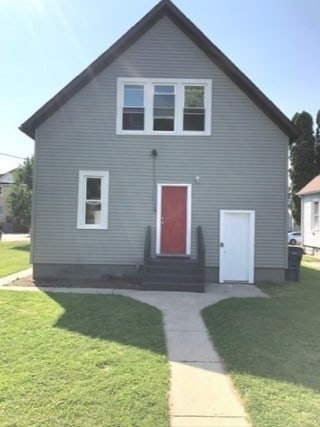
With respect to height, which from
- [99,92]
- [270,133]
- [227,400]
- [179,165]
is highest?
[99,92]

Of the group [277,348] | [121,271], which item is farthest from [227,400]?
[121,271]

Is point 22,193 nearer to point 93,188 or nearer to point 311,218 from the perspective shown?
point 311,218

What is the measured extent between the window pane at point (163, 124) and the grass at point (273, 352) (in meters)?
5.76

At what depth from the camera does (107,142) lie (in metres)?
13.6

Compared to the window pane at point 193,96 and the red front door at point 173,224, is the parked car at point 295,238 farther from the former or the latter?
the window pane at point 193,96

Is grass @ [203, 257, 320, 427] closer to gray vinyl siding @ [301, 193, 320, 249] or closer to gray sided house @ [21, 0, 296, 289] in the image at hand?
gray sided house @ [21, 0, 296, 289]

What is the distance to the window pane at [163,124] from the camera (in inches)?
538

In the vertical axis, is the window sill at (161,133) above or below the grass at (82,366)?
above

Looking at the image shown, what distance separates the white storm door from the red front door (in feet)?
3.75

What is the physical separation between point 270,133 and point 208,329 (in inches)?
299

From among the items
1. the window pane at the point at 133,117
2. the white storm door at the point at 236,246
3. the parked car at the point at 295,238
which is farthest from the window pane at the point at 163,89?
the parked car at the point at 295,238

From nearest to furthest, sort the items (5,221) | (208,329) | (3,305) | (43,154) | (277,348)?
1. (277,348)
2. (208,329)
3. (3,305)
4. (43,154)
5. (5,221)

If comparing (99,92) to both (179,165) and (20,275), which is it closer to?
(179,165)

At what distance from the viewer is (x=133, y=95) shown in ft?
45.1
